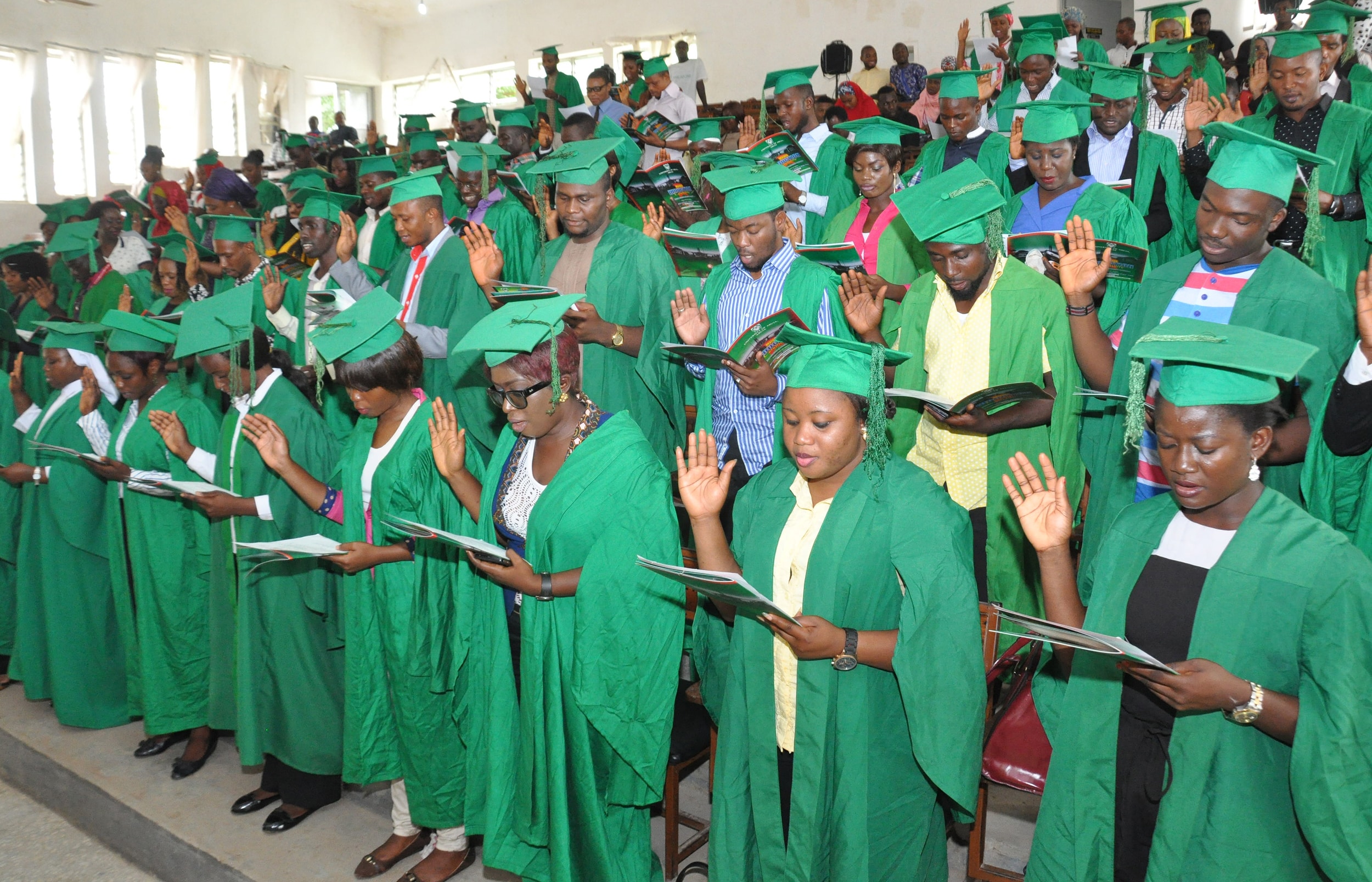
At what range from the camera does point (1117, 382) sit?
3.08 meters

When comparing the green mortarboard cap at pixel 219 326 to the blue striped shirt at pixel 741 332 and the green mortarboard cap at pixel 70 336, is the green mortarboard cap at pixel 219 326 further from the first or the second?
the blue striped shirt at pixel 741 332

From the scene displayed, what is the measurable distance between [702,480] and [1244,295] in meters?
1.58

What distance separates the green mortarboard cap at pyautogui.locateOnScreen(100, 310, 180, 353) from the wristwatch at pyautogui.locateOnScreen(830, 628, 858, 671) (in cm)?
316

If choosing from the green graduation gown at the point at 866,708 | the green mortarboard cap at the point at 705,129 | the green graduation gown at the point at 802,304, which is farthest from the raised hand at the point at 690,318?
the green mortarboard cap at the point at 705,129

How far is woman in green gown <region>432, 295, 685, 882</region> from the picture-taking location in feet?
8.72

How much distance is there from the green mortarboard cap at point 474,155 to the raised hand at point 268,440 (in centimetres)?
235

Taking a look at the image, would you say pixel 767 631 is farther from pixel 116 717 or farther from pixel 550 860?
pixel 116 717

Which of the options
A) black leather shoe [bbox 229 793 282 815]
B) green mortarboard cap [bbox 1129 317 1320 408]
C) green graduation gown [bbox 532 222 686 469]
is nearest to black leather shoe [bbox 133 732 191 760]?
black leather shoe [bbox 229 793 282 815]

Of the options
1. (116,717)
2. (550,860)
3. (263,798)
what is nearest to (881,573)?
(550,860)

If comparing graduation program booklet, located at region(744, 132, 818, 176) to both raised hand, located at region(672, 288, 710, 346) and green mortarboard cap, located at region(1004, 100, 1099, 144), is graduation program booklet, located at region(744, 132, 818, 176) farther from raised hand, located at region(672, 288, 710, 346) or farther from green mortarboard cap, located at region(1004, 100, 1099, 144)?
raised hand, located at region(672, 288, 710, 346)

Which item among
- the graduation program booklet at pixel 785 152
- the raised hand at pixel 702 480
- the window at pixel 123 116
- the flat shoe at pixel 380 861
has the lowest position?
the flat shoe at pixel 380 861

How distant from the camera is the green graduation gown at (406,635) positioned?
10.3 feet

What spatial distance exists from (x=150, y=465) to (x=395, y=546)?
1639 millimetres

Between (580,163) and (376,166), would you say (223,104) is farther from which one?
(580,163)
